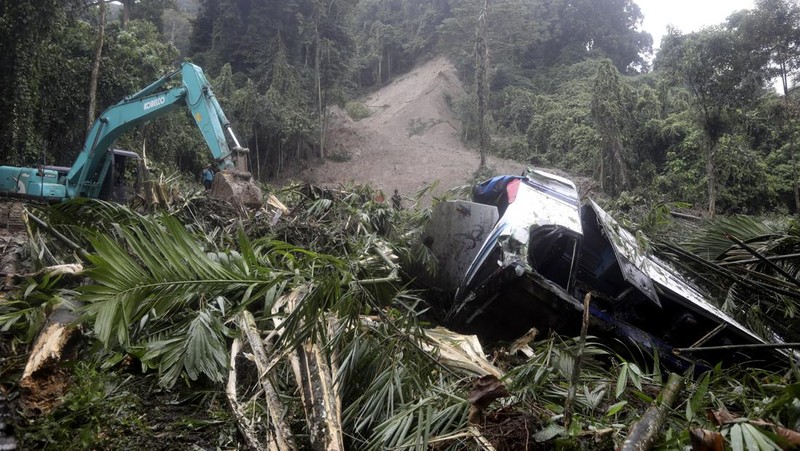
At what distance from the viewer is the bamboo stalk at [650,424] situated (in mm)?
1635

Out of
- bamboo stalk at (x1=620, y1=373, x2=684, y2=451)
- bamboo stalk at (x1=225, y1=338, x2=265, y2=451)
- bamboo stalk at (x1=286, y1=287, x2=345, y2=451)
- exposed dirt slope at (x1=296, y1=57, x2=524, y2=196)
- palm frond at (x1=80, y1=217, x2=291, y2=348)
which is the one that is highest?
palm frond at (x1=80, y1=217, x2=291, y2=348)

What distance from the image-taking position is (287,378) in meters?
2.56

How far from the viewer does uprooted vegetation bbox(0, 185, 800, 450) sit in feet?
6.37

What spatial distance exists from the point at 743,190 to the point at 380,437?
65.6 feet

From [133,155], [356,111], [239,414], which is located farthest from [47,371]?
[356,111]

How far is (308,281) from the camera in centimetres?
314

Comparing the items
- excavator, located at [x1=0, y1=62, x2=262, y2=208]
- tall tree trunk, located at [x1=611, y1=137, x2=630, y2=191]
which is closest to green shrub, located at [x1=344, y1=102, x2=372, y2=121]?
tall tree trunk, located at [x1=611, y1=137, x2=630, y2=191]

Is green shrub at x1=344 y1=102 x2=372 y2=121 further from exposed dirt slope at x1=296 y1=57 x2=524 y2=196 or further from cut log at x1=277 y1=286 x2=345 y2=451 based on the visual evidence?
cut log at x1=277 y1=286 x2=345 y2=451

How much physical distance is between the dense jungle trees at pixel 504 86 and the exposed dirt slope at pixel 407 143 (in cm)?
161

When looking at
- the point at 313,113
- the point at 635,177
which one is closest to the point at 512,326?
the point at 635,177

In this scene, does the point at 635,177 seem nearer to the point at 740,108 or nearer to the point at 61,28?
the point at 740,108

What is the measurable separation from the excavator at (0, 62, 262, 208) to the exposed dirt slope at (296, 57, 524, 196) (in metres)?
14.7

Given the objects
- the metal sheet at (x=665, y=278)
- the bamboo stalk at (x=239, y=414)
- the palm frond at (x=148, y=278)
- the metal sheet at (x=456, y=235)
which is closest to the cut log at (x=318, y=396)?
the bamboo stalk at (x=239, y=414)

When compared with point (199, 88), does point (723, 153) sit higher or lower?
lower
